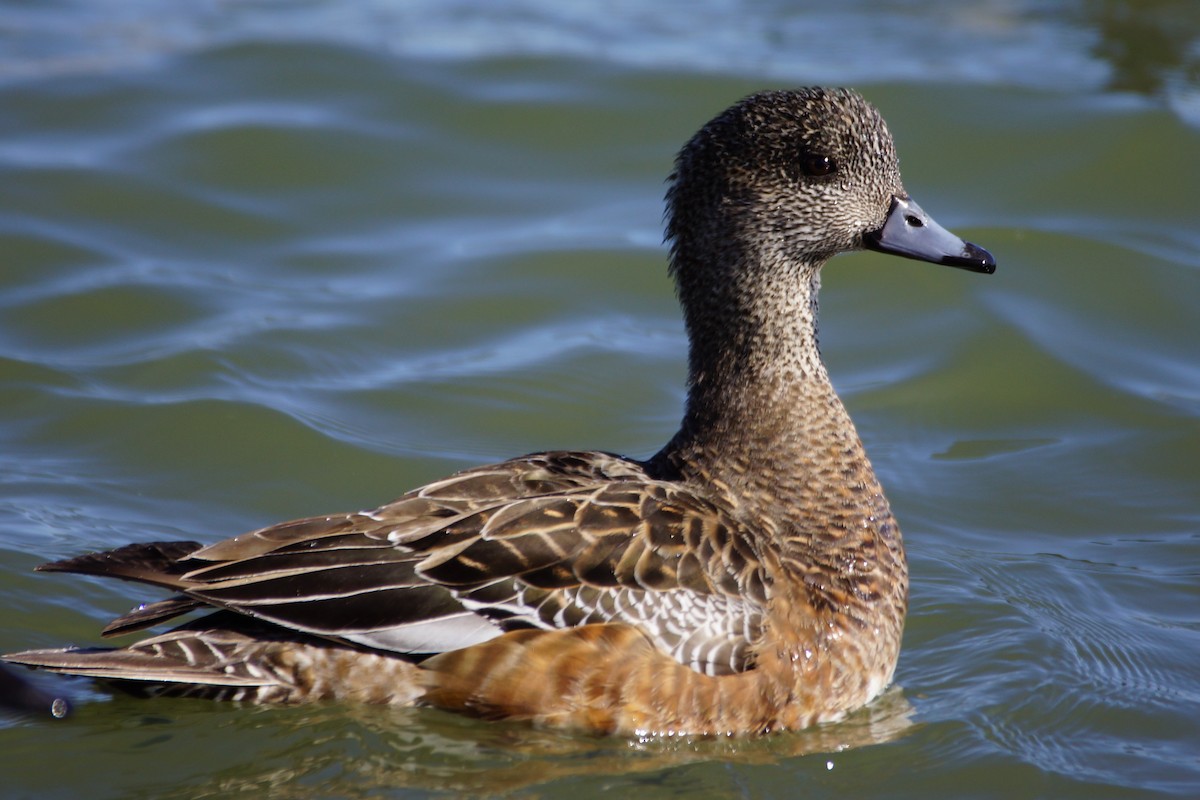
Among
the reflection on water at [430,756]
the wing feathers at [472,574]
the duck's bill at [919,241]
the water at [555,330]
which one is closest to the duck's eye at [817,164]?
the duck's bill at [919,241]

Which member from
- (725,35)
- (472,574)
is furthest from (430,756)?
(725,35)

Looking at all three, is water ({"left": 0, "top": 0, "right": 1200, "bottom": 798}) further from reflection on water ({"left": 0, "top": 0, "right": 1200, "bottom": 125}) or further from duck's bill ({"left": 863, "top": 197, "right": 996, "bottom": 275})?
duck's bill ({"left": 863, "top": 197, "right": 996, "bottom": 275})

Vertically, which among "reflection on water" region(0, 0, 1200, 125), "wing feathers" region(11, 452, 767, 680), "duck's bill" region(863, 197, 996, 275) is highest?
"reflection on water" region(0, 0, 1200, 125)

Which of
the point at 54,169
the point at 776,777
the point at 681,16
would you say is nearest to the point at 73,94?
the point at 54,169

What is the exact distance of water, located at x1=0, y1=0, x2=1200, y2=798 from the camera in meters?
5.58

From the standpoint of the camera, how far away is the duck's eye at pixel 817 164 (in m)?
5.85

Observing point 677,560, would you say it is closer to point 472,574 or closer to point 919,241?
point 472,574

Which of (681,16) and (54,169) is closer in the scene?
(54,169)

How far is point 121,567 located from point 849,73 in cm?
820

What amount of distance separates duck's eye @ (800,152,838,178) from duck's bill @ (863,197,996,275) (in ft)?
1.02

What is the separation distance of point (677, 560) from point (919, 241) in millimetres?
1593

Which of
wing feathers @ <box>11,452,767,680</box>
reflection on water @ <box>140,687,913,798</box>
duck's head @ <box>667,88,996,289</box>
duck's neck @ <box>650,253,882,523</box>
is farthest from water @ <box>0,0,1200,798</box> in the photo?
duck's head @ <box>667,88,996,289</box>

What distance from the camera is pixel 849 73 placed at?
12.0 m

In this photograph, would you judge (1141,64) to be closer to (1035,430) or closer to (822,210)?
(1035,430)
